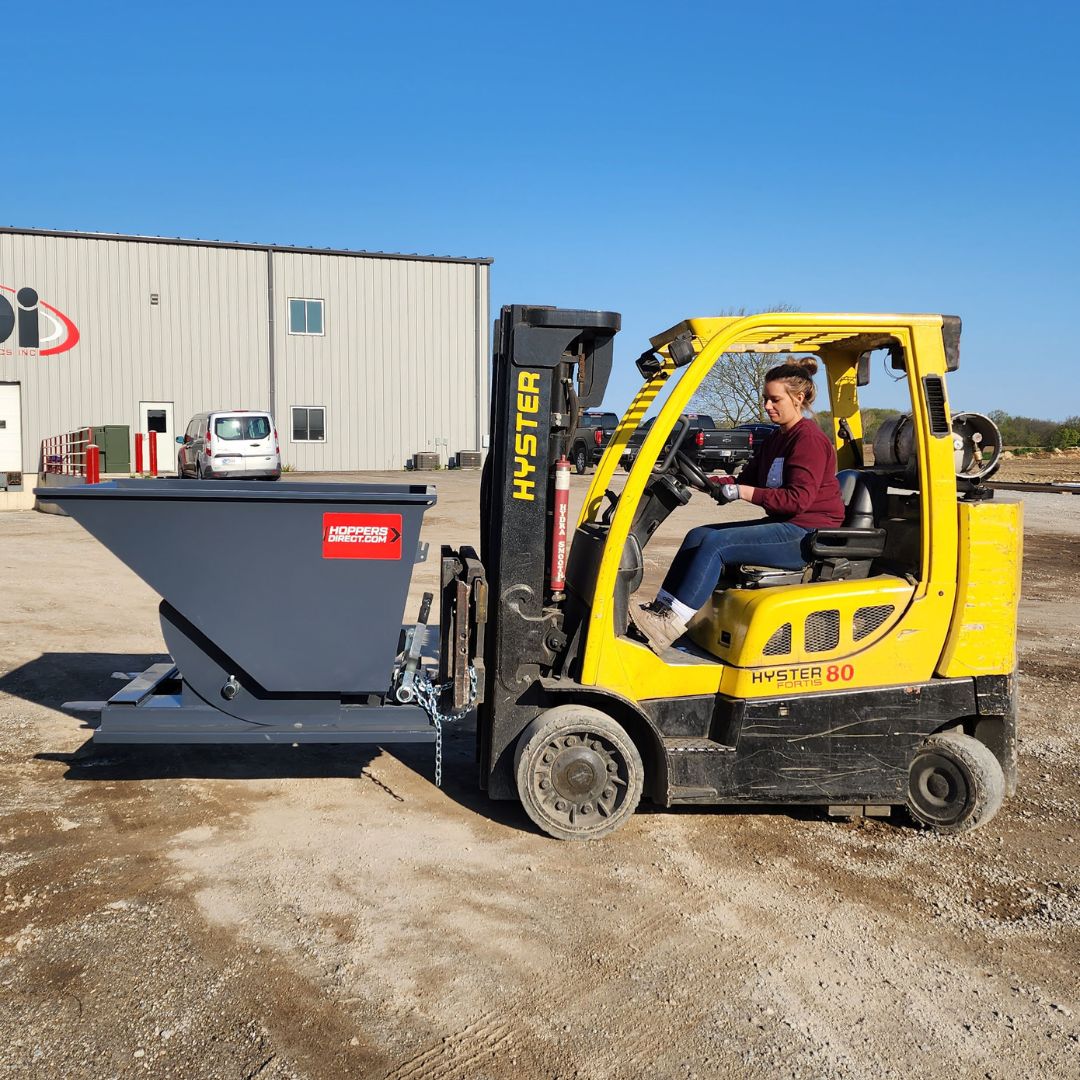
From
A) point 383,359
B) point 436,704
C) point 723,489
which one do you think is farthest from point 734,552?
point 383,359

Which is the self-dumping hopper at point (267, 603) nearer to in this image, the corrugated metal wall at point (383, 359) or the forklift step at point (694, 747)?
the forklift step at point (694, 747)

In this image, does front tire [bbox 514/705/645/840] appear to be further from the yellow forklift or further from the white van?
the white van

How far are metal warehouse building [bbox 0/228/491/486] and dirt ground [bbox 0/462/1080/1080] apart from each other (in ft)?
95.7

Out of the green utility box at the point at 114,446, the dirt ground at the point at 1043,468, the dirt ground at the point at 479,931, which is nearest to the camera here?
the dirt ground at the point at 479,931

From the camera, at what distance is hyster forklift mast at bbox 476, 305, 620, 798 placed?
4.56 m

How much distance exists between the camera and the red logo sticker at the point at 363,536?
476 cm

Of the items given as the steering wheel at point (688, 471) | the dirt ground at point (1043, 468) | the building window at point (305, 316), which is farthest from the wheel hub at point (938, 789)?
the building window at point (305, 316)

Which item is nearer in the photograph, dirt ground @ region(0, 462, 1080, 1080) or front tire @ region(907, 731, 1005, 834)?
dirt ground @ region(0, 462, 1080, 1080)

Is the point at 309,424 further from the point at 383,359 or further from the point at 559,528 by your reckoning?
the point at 559,528

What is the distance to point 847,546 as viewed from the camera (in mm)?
4812

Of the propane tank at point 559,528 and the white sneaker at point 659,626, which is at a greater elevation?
the propane tank at point 559,528

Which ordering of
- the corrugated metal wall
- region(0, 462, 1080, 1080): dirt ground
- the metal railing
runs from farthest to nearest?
1. the corrugated metal wall
2. the metal railing
3. region(0, 462, 1080, 1080): dirt ground

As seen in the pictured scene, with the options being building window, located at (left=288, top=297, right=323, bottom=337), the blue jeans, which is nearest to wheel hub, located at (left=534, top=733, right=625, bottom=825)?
the blue jeans

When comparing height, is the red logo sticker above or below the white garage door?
below
